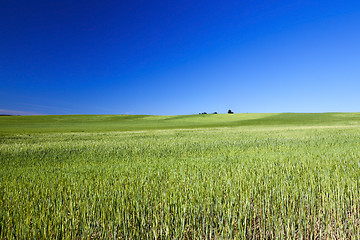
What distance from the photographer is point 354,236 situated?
2.44 m

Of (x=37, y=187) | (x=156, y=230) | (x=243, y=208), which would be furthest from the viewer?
(x=37, y=187)

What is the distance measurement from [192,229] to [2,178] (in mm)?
4768

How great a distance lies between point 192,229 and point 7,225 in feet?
8.16

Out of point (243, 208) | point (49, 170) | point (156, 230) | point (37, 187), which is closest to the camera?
point (156, 230)

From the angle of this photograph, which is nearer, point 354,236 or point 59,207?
point 354,236

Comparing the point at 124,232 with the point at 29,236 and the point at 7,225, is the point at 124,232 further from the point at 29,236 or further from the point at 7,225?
the point at 7,225

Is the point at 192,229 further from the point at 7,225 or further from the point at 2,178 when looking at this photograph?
the point at 2,178

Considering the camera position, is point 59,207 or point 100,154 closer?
point 59,207

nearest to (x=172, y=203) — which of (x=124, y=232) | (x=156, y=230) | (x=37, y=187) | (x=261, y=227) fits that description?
(x=156, y=230)

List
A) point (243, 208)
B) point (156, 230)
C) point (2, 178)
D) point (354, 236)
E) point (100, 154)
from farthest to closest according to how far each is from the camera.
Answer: point (100, 154) → point (2, 178) → point (243, 208) → point (156, 230) → point (354, 236)

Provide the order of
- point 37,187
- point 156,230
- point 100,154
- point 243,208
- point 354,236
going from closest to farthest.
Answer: point 354,236 → point 156,230 → point 243,208 → point 37,187 → point 100,154

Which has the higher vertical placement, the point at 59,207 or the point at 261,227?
the point at 59,207

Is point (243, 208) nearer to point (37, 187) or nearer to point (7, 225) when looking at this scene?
point (7, 225)

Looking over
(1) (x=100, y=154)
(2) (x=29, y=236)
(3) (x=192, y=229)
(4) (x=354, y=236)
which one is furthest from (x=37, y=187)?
(4) (x=354, y=236)
